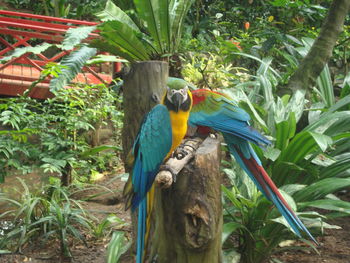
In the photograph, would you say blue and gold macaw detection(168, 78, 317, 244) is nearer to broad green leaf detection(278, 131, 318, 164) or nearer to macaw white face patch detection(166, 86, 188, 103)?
macaw white face patch detection(166, 86, 188, 103)

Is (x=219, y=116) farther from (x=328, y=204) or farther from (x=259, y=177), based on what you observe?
(x=328, y=204)

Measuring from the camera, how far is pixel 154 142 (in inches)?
57.0

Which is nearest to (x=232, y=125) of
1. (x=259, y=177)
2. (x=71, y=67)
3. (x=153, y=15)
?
(x=259, y=177)

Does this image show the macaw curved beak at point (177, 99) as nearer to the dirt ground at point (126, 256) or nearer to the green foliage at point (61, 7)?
the dirt ground at point (126, 256)

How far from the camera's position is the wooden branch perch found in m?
1.37

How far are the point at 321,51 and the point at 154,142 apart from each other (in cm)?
270

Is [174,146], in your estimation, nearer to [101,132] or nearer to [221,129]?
[221,129]

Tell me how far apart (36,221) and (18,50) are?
1660 mm

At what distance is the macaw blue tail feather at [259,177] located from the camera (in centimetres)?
156

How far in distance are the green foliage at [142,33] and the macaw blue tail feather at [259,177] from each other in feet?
6.05

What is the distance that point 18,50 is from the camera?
3682 mm

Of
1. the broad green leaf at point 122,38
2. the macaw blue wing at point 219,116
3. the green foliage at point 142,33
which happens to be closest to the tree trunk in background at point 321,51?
the green foliage at point 142,33

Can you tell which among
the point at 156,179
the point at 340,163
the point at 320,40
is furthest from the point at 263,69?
the point at 156,179

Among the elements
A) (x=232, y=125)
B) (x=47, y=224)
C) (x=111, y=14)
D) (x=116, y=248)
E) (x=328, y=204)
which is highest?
(x=111, y=14)
